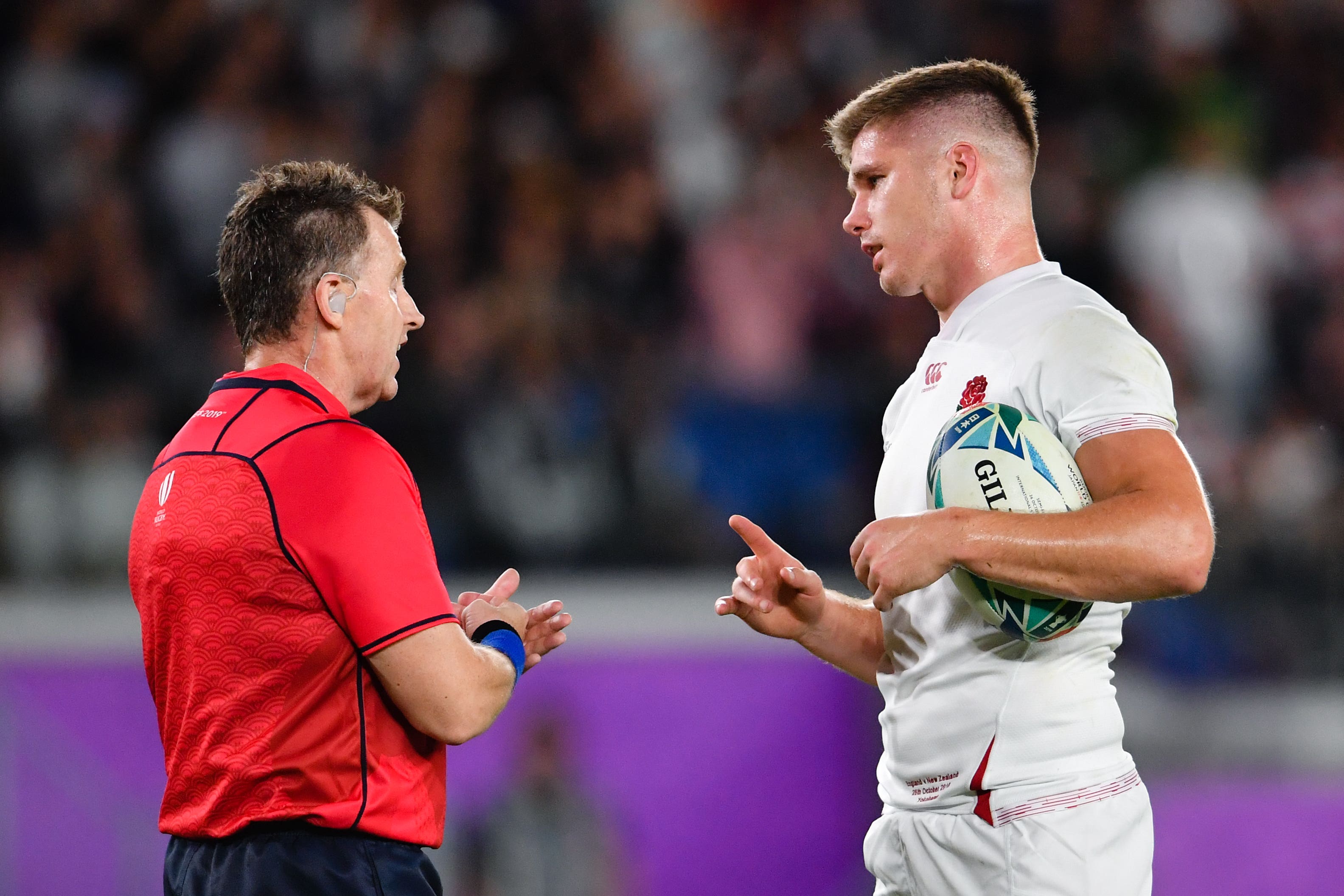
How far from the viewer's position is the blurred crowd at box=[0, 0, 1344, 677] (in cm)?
703

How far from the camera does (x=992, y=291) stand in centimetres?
343

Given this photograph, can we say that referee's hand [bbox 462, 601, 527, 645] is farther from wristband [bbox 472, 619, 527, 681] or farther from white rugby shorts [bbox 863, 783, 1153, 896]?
white rugby shorts [bbox 863, 783, 1153, 896]

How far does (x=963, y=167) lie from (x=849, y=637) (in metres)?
1.13

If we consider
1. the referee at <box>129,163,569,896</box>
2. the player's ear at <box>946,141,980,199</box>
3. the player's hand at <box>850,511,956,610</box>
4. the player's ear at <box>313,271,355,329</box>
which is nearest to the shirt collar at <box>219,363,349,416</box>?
the referee at <box>129,163,569,896</box>

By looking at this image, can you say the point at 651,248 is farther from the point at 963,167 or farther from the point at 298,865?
the point at 298,865

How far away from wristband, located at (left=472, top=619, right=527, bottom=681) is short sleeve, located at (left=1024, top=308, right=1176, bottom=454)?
121cm

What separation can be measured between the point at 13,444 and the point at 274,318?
14.6ft

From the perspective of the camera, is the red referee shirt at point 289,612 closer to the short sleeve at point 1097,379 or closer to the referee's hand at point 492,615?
the referee's hand at point 492,615

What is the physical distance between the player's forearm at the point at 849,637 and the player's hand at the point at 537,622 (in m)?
0.60

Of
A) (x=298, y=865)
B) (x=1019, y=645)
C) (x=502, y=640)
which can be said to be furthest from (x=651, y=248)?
(x=298, y=865)

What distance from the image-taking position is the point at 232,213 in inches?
130

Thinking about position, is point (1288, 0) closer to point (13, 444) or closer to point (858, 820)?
point (858, 820)

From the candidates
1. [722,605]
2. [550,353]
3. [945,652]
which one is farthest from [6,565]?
[945,652]

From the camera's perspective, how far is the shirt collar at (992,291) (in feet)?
11.2
